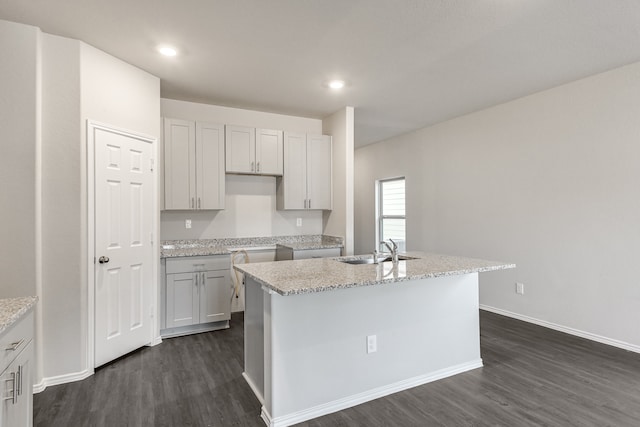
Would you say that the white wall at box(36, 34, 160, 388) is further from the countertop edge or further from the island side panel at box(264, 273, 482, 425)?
the island side panel at box(264, 273, 482, 425)

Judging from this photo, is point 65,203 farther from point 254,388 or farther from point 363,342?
point 363,342

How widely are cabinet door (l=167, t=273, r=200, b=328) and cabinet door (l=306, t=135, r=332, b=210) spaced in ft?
5.77

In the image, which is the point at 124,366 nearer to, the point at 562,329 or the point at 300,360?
the point at 300,360

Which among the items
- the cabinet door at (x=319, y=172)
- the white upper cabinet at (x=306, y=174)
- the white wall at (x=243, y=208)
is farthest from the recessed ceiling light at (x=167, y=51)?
the cabinet door at (x=319, y=172)

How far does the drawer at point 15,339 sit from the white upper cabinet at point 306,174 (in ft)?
10.3

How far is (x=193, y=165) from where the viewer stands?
13.1 feet

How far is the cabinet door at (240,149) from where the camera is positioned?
4.19 m

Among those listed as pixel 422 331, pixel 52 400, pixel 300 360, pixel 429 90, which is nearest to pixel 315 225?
pixel 429 90

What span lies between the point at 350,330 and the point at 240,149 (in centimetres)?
271

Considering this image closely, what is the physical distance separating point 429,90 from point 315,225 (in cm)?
231

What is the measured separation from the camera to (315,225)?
5.03 meters

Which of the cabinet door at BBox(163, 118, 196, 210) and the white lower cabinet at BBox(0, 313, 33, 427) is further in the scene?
the cabinet door at BBox(163, 118, 196, 210)

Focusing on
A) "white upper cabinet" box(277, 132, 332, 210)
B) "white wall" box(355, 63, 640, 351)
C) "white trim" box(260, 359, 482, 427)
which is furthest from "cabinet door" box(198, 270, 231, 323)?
"white wall" box(355, 63, 640, 351)

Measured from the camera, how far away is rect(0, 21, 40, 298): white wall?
2398 mm
